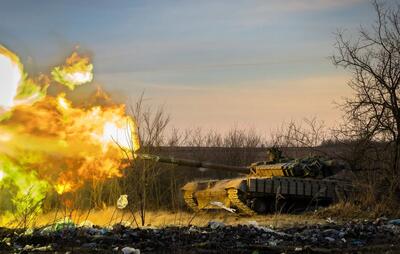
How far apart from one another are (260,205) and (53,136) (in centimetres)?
946

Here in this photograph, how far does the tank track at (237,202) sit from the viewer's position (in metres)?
21.5

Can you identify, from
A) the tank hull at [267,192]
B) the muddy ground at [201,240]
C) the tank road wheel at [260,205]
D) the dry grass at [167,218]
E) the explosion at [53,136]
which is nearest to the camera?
the muddy ground at [201,240]

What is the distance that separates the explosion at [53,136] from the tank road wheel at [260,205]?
717 cm

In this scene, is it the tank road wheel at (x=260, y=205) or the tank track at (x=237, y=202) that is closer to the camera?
the tank track at (x=237, y=202)

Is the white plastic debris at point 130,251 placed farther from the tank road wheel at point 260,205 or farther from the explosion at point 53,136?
the tank road wheel at point 260,205

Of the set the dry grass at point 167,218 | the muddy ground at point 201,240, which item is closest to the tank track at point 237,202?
the dry grass at point 167,218

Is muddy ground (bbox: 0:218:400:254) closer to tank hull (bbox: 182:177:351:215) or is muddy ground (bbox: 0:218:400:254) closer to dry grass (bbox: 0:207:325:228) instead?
dry grass (bbox: 0:207:325:228)

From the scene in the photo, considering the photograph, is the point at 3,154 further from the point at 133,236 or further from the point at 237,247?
the point at 237,247

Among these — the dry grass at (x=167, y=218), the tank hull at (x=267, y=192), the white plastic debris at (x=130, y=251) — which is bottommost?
the dry grass at (x=167, y=218)

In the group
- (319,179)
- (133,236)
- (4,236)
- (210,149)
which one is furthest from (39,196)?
(210,149)

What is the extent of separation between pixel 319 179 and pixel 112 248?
46.6 ft

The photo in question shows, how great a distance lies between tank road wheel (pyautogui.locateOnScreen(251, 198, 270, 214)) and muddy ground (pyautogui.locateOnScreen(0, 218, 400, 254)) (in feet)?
27.4

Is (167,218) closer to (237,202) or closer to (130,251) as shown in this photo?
(237,202)

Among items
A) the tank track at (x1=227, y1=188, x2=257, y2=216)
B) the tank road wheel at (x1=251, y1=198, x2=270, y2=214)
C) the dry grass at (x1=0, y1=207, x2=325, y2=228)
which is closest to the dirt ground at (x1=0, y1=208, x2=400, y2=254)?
the dry grass at (x1=0, y1=207, x2=325, y2=228)
